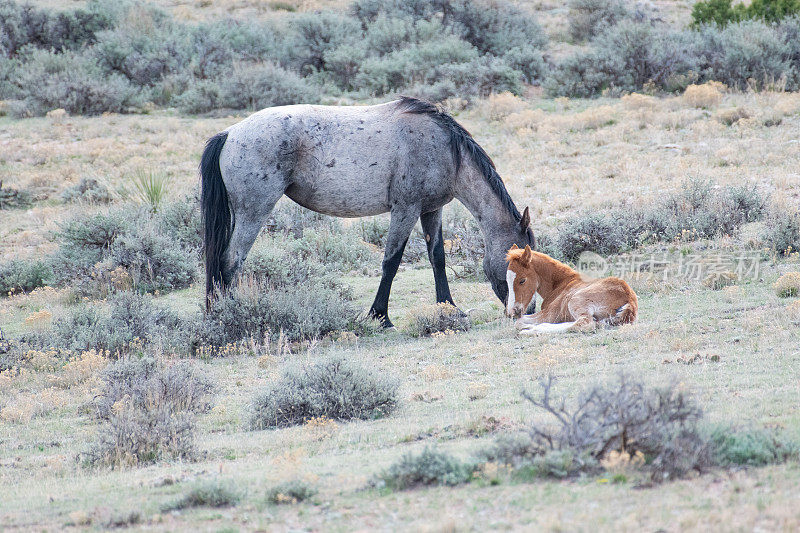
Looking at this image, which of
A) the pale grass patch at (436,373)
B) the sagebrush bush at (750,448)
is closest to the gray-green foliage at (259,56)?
the pale grass patch at (436,373)

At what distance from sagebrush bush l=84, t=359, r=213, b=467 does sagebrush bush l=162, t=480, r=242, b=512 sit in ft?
3.87

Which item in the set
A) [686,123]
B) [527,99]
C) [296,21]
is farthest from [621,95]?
[296,21]

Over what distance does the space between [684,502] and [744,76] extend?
2149 centimetres

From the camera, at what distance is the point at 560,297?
8531 mm

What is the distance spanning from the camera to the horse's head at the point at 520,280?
8.41m

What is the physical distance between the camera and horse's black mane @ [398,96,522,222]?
9250mm

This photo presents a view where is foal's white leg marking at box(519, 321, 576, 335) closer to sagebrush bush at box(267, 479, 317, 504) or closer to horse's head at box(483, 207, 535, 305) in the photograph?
horse's head at box(483, 207, 535, 305)

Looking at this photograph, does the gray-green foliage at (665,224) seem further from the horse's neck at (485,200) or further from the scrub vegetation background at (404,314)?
the horse's neck at (485,200)

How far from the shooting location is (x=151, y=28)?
29438 mm

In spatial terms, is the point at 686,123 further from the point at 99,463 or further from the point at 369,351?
the point at 99,463

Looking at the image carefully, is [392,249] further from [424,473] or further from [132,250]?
[424,473]

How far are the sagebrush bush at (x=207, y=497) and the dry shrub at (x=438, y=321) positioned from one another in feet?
16.4

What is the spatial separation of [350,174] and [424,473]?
5520mm

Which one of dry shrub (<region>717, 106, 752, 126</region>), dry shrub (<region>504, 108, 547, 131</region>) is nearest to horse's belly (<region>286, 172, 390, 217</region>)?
dry shrub (<region>504, 108, 547, 131</region>)
